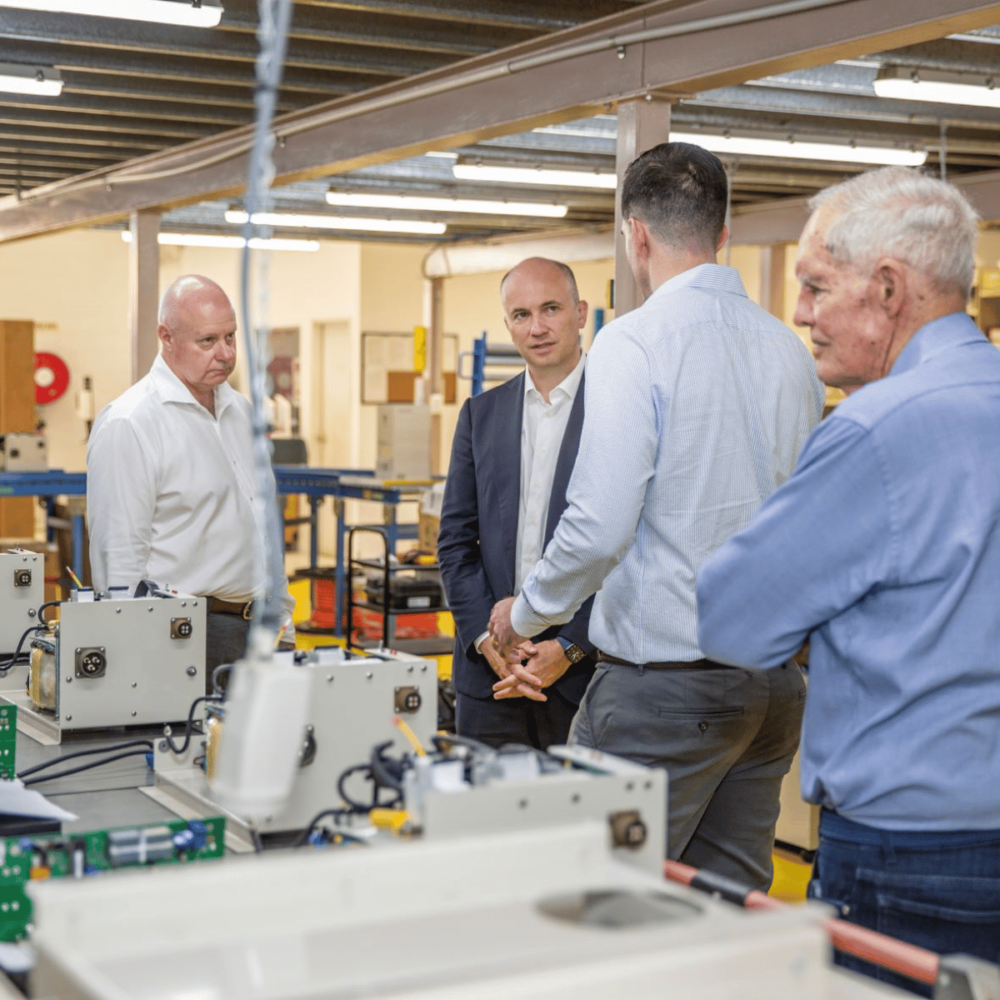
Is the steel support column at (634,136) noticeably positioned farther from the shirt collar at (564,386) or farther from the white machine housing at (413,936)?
the white machine housing at (413,936)

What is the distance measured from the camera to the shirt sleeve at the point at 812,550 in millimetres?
1455

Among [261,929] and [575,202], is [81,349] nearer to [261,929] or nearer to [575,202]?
[575,202]

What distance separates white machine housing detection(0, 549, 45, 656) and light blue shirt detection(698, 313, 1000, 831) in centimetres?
205

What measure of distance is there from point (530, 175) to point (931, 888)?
20.8 feet

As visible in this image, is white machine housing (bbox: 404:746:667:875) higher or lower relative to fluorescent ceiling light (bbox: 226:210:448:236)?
lower

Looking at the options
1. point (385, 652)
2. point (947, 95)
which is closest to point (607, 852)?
point (385, 652)

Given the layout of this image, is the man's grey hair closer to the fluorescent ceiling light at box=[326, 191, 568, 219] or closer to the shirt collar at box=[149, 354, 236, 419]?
the shirt collar at box=[149, 354, 236, 419]

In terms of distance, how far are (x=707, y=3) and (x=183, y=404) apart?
1944mm

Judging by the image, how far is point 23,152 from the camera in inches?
307

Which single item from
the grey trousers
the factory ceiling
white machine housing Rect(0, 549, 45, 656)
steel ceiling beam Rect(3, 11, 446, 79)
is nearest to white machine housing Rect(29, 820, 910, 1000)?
the grey trousers

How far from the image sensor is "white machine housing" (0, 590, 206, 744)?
2553 millimetres

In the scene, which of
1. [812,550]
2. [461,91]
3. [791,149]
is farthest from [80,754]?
[791,149]

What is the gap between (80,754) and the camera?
2.34 m

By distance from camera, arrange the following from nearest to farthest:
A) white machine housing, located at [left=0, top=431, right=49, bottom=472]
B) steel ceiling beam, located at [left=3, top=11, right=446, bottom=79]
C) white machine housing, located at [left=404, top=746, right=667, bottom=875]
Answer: white machine housing, located at [left=404, top=746, right=667, bottom=875] < steel ceiling beam, located at [left=3, top=11, right=446, bottom=79] < white machine housing, located at [left=0, top=431, right=49, bottom=472]
